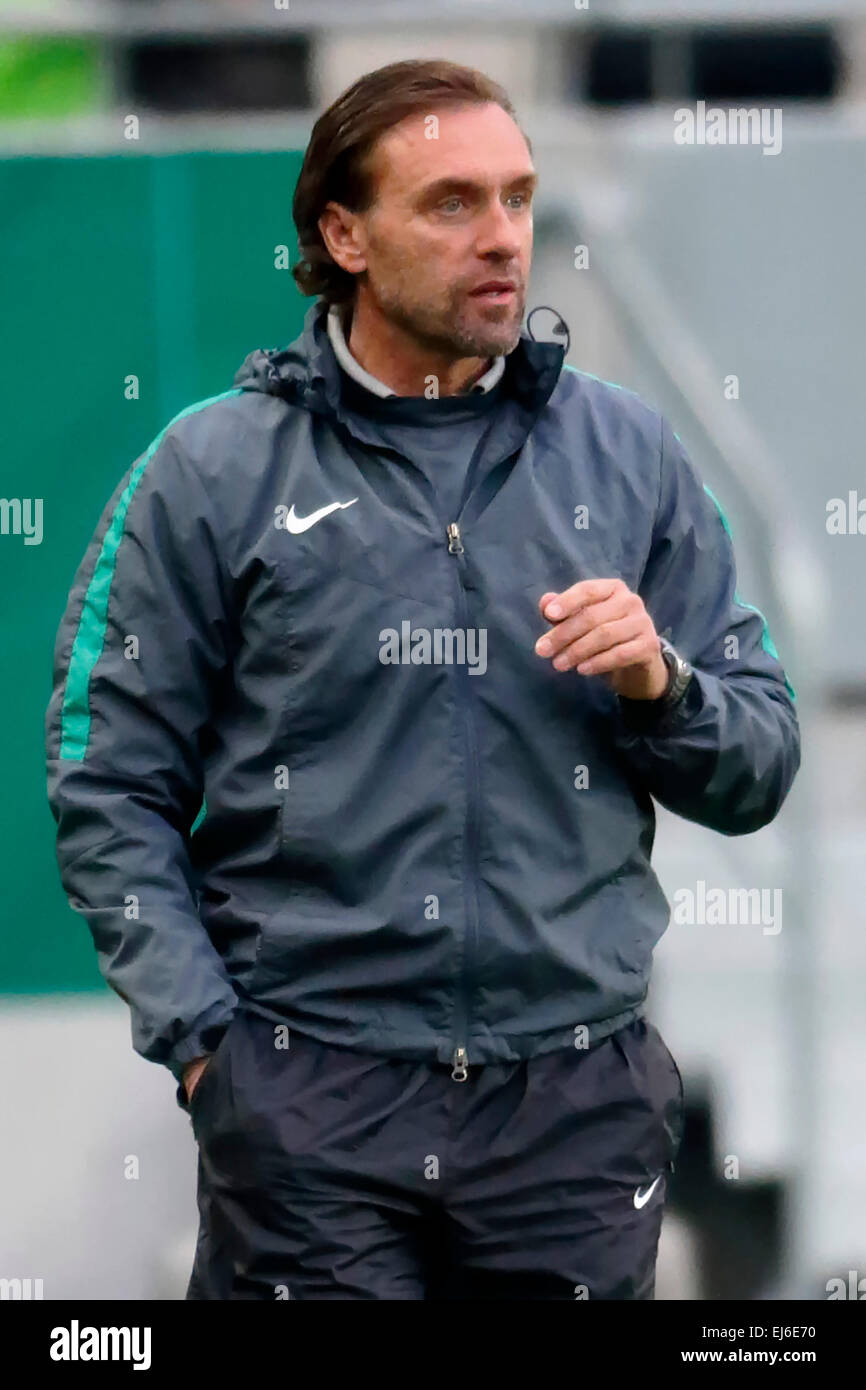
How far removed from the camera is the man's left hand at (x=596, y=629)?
7.47ft

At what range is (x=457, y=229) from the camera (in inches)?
98.9

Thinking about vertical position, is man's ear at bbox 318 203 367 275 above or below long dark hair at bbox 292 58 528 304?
below

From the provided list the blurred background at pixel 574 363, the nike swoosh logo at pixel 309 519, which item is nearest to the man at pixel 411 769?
the nike swoosh logo at pixel 309 519

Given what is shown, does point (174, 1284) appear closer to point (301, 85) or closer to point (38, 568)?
point (38, 568)

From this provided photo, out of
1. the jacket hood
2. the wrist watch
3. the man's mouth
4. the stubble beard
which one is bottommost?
the wrist watch

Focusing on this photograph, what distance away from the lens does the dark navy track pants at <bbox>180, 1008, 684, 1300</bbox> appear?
7.91ft

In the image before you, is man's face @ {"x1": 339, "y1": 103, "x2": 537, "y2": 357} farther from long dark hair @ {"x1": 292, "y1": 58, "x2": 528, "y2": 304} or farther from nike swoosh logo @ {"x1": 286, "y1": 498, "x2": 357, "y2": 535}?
nike swoosh logo @ {"x1": 286, "y1": 498, "x2": 357, "y2": 535}

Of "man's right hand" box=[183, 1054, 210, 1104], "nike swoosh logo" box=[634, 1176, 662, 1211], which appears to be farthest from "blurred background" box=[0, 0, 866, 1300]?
"man's right hand" box=[183, 1054, 210, 1104]

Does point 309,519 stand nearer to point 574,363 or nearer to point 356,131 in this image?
point 356,131

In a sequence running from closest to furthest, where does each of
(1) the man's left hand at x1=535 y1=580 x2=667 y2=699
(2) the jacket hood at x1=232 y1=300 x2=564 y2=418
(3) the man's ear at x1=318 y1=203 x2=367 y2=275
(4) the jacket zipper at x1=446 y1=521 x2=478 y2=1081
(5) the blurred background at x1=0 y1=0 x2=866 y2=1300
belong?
(1) the man's left hand at x1=535 y1=580 x2=667 y2=699, (4) the jacket zipper at x1=446 y1=521 x2=478 y2=1081, (2) the jacket hood at x1=232 y1=300 x2=564 y2=418, (3) the man's ear at x1=318 y1=203 x2=367 y2=275, (5) the blurred background at x1=0 y1=0 x2=866 y2=1300

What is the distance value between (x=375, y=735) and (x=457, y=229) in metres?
0.60

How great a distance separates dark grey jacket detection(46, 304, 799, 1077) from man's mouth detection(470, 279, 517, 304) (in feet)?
0.24

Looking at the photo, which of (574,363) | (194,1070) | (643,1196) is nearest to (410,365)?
(194,1070)

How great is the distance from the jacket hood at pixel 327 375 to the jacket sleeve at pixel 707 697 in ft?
0.57
